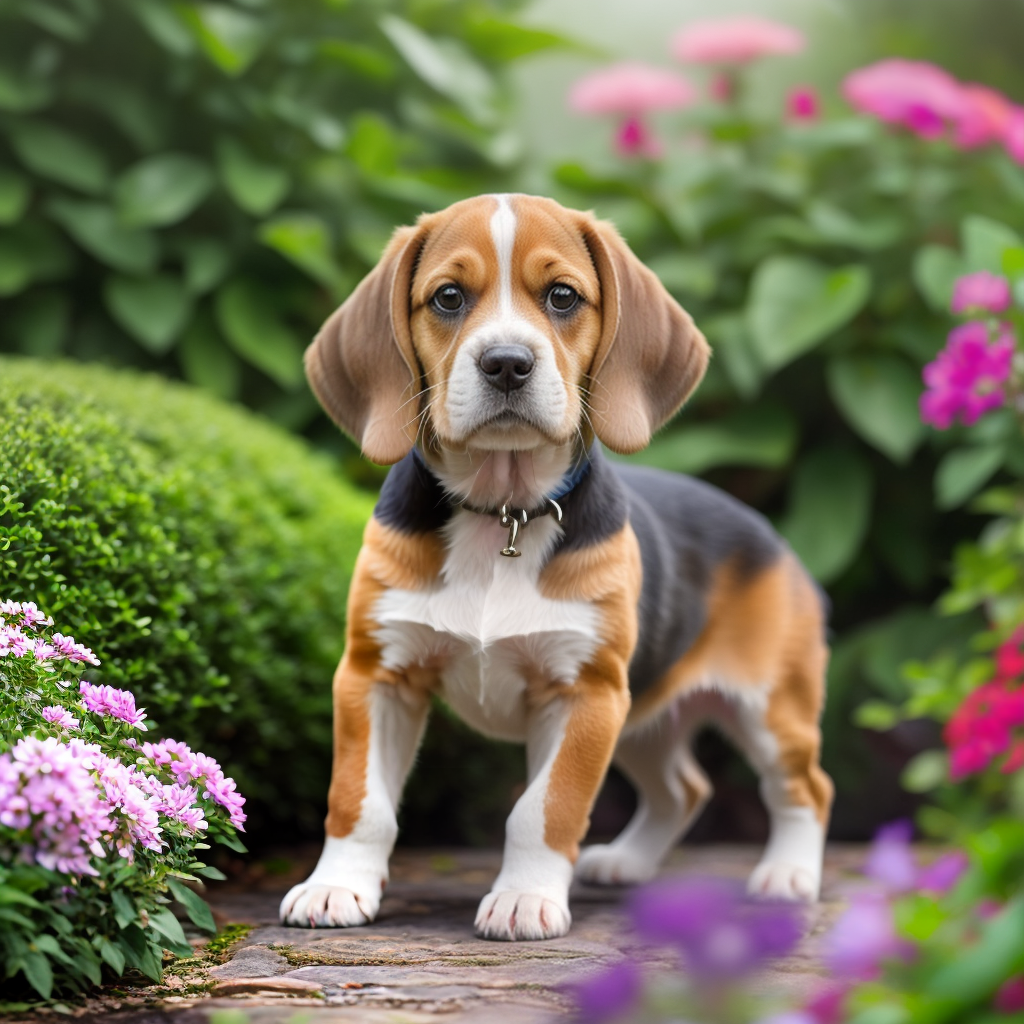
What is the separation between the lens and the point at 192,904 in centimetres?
308

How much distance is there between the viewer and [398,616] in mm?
3619

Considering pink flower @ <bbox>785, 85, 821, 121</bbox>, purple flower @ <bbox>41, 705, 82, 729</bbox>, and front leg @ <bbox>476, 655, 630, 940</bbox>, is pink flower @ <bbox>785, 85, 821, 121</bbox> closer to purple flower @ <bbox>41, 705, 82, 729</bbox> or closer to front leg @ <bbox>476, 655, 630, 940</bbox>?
front leg @ <bbox>476, 655, 630, 940</bbox>

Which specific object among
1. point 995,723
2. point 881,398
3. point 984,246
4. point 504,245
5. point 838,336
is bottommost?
point 995,723

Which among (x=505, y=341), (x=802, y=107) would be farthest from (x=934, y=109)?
(x=505, y=341)

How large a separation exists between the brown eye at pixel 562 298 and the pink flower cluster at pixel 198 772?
1501mm

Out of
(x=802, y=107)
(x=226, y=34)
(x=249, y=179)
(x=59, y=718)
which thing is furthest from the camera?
(x=802, y=107)

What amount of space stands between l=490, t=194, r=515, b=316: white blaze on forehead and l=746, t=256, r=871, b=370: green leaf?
10.6ft

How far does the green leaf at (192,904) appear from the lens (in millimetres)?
2988

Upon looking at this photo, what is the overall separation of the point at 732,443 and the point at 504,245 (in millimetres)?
3593

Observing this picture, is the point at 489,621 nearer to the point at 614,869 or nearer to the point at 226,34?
the point at 614,869

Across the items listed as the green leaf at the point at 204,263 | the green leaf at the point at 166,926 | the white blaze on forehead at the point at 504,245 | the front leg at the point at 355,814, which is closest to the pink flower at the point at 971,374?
the white blaze on forehead at the point at 504,245

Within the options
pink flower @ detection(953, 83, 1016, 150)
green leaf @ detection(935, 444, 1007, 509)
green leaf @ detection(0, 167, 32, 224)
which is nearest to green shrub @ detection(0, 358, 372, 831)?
green leaf @ detection(0, 167, 32, 224)

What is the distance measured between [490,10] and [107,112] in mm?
2937

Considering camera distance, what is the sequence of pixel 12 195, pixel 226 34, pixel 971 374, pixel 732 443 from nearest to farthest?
pixel 971 374 < pixel 732 443 < pixel 12 195 < pixel 226 34
